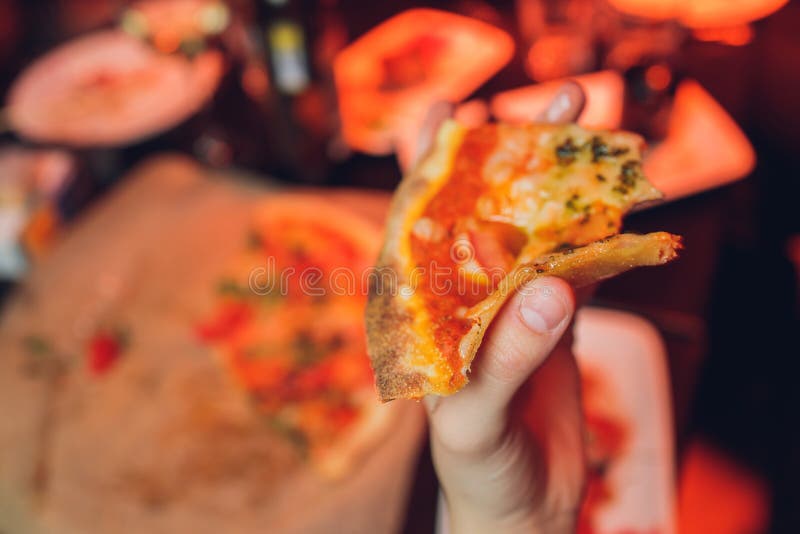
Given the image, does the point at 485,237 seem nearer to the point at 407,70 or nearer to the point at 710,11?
Answer: the point at 407,70

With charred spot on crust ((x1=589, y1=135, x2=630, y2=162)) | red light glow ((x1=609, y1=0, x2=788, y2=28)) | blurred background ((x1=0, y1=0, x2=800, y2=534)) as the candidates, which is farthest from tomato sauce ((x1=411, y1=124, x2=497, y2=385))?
red light glow ((x1=609, y1=0, x2=788, y2=28))

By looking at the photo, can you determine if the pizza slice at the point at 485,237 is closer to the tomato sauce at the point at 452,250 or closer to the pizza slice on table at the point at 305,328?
the tomato sauce at the point at 452,250

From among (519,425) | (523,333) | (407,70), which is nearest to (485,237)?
(523,333)

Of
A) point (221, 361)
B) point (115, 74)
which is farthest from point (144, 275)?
point (115, 74)

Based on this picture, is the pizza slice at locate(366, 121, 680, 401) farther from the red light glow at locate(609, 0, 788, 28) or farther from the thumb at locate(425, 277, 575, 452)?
the red light glow at locate(609, 0, 788, 28)

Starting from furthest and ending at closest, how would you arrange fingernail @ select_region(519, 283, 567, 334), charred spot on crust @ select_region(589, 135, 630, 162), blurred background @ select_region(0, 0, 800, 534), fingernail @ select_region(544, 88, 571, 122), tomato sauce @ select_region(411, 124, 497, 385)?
blurred background @ select_region(0, 0, 800, 534) < fingernail @ select_region(544, 88, 571, 122) < charred spot on crust @ select_region(589, 135, 630, 162) < tomato sauce @ select_region(411, 124, 497, 385) < fingernail @ select_region(519, 283, 567, 334)

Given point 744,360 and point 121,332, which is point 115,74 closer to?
point 121,332
